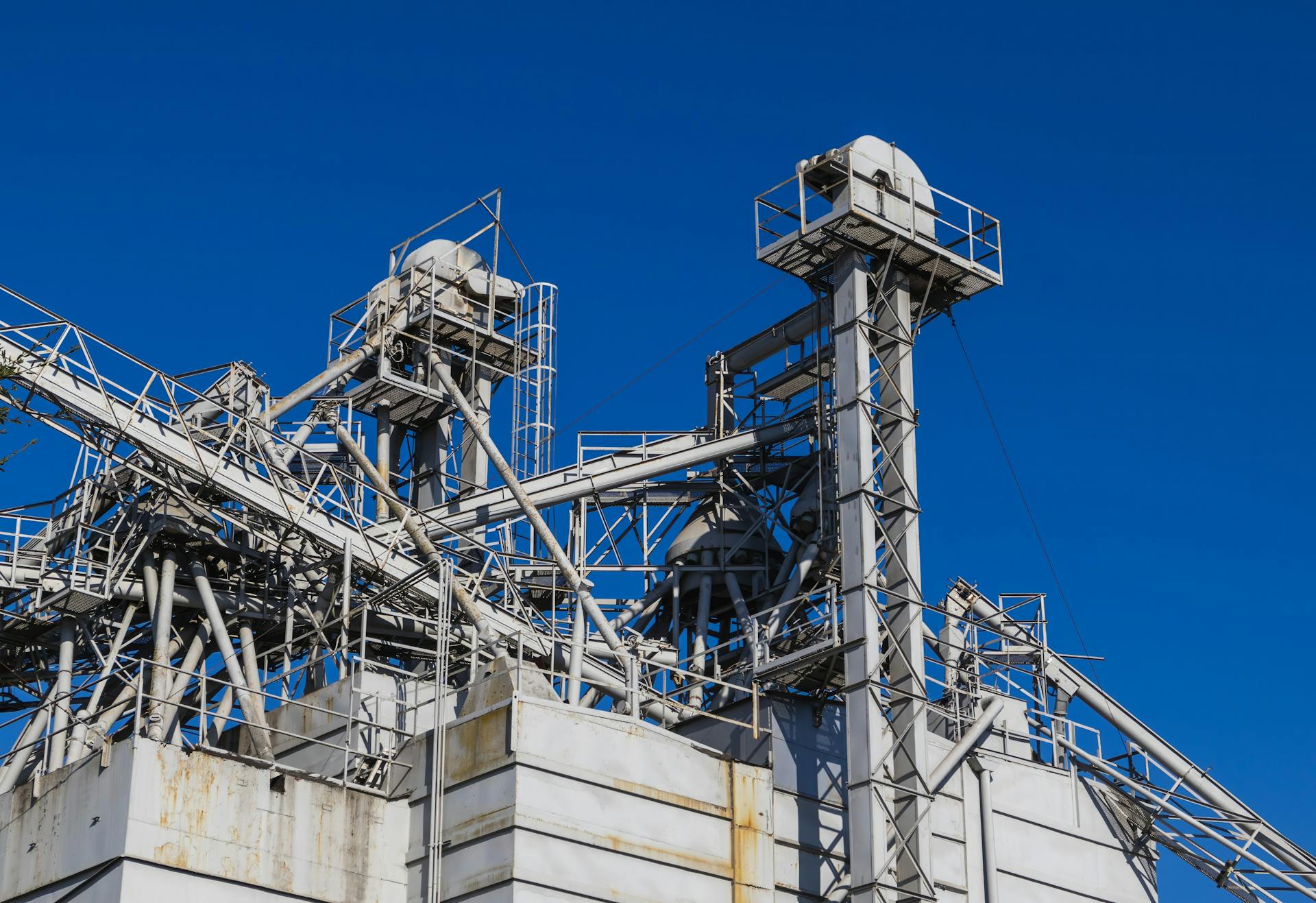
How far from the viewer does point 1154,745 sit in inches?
1690

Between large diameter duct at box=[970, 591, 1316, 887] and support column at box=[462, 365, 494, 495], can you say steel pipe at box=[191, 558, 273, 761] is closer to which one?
support column at box=[462, 365, 494, 495]

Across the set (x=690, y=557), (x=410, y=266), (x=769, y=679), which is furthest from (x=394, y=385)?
(x=769, y=679)

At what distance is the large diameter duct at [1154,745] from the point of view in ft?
138

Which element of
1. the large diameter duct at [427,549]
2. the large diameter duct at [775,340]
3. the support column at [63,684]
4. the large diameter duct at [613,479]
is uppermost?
the large diameter duct at [775,340]

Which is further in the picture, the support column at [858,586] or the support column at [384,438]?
the support column at [384,438]

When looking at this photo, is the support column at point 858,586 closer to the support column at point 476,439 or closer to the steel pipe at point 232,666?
the steel pipe at point 232,666

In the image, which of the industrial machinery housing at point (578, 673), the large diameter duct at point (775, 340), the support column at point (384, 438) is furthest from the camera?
the support column at point (384, 438)

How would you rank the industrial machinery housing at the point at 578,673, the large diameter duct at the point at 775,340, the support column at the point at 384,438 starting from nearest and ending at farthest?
the industrial machinery housing at the point at 578,673 → the large diameter duct at the point at 775,340 → the support column at the point at 384,438

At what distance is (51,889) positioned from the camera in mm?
31516

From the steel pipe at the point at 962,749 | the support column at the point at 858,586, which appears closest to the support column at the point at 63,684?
the support column at the point at 858,586

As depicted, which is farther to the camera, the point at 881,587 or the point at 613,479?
the point at 613,479

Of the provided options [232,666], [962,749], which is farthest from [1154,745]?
[232,666]

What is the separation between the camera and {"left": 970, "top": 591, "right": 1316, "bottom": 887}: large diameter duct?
42125mm

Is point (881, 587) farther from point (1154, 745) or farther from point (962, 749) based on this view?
point (1154, 745)
